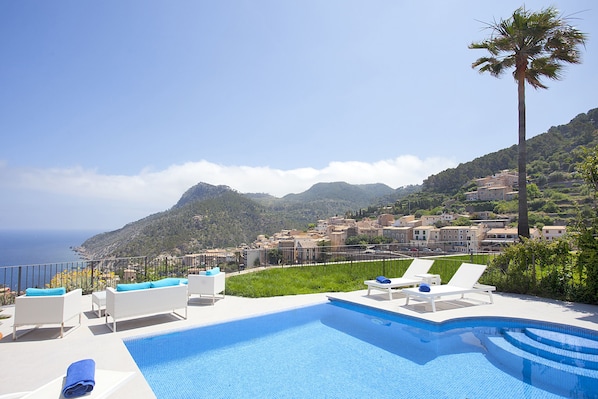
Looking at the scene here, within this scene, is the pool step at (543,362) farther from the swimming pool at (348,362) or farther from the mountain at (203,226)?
the mountain at (203,226)

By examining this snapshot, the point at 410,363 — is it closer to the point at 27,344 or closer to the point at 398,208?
the point at 27,344

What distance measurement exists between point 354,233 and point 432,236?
48.7 ft

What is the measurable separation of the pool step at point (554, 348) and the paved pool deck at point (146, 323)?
1.94ft

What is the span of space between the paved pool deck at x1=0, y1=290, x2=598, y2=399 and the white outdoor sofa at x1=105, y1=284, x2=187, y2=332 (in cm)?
28

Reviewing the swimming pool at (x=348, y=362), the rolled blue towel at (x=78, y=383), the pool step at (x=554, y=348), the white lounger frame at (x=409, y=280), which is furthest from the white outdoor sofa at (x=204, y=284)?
the pool step at (x=554, y=348)

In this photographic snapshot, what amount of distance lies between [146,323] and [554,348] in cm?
677

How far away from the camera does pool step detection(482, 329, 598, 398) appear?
4074 mm

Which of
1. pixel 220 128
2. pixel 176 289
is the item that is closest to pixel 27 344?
pixel 176 289

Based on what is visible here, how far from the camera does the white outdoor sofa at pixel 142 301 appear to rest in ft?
18.0

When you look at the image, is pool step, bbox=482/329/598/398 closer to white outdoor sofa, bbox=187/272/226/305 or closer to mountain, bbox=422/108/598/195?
white outdoor sofa, bbox=187/272/226/305

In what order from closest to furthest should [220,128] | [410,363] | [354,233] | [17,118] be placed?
[410,363], [17,118], [220,128], [354,233]

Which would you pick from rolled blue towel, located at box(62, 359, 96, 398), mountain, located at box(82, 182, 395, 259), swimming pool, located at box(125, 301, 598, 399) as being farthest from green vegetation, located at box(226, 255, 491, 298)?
mountain, located at box(82, 182, 395, 259)

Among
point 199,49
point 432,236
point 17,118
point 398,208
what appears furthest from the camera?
point 398,208

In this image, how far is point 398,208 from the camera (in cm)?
8294
